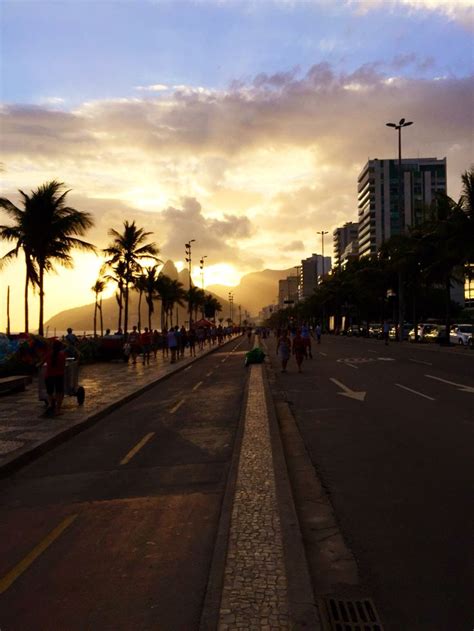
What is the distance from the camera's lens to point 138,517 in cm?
602

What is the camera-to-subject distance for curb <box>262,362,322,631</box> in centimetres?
367

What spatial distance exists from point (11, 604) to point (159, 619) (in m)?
1.16

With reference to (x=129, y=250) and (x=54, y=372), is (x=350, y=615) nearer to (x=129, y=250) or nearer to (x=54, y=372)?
(x=54, y=372)

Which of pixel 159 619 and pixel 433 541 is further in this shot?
pixel 433 541

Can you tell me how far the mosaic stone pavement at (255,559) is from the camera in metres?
3.69

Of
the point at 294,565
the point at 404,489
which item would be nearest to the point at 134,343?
the point at 404,489

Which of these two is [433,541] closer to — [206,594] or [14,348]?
[206,594]

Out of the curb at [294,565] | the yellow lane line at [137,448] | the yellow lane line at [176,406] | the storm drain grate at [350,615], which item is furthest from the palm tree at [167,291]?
the storm drain grate at [350,615]

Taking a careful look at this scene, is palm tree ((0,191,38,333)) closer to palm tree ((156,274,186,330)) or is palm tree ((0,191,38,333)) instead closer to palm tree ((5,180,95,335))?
palm tree ((5,180,95,335))

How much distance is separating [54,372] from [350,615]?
9679mm

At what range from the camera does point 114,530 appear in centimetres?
564

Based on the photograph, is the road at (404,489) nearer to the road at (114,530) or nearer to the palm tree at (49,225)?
the road at (114,530)

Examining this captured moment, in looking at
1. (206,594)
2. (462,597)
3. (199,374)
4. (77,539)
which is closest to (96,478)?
(77,539)

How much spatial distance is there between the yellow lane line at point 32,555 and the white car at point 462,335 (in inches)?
1575
